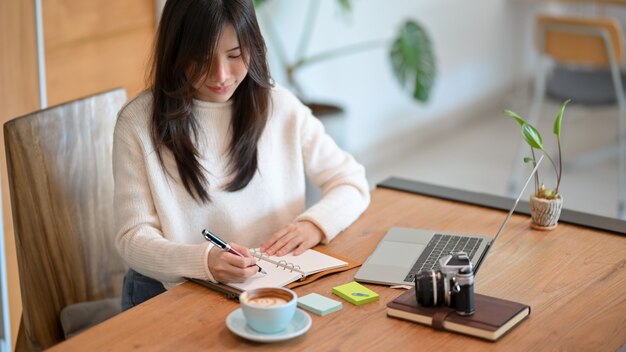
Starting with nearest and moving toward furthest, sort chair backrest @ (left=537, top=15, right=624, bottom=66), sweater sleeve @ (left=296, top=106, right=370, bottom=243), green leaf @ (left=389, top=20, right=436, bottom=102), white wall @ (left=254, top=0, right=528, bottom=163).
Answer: sweater sleeve @ (left=296, top=106, right=370, bottom=243) → green leaf @ (left=389, top=20, right=436, bottom=102) → chair backrest @ (left=537, top=15, right=624, bottom=66) → white wall @ (left=254, top=0, right=528, bottom=163)

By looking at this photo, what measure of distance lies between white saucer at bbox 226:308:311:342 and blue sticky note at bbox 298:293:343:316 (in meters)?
0.04

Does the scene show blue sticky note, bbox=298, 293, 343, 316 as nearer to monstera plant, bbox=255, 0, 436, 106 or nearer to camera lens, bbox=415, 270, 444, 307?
camera lens, bbox=415, 270, 444, 307

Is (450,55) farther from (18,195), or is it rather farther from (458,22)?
(18,195)

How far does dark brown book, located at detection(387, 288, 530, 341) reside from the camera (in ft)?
4.37

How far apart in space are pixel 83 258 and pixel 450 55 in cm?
339

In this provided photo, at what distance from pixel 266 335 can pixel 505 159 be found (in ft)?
11.1

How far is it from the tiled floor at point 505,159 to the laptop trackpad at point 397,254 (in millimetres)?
2226

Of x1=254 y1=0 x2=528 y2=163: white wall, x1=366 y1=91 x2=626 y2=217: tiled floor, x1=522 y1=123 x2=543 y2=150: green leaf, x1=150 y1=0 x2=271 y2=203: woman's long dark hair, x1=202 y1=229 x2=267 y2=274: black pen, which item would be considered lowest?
x1=366 y1=91 x2=626 y2=217: tiled floor

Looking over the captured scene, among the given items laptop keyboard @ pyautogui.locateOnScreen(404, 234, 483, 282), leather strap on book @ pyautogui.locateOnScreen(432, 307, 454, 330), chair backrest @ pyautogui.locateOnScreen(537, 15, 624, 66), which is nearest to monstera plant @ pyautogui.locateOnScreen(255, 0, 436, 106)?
chair backrest @ pyautogui.locateOnScreen(537, 15, 624, 66)

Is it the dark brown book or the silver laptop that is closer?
the dark brown book

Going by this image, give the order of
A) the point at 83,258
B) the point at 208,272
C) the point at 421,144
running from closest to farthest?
1. the point at 208,272
2. the point at 83,258
3. the point at 421,144

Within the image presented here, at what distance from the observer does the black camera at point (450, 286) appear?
136 cm

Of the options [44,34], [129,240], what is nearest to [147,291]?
[129,240]

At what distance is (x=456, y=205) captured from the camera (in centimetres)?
195
